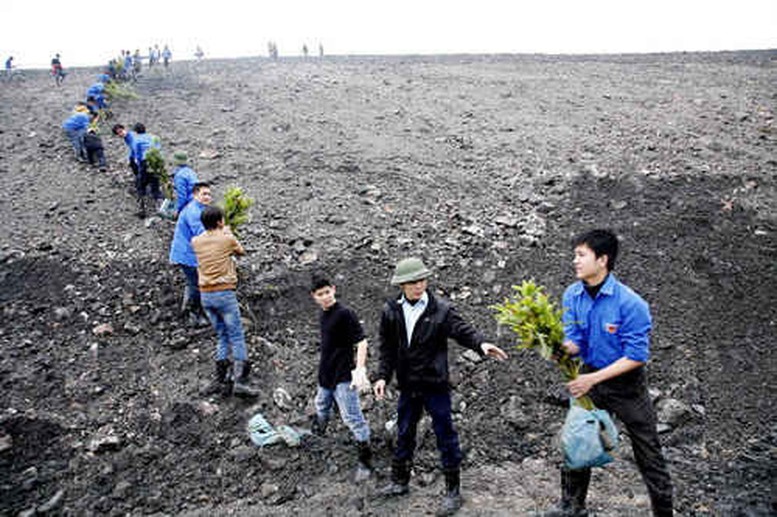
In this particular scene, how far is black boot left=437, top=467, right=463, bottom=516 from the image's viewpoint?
380 centimetres

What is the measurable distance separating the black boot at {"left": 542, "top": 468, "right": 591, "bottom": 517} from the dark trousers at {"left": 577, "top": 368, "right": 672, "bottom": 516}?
0.39 meters

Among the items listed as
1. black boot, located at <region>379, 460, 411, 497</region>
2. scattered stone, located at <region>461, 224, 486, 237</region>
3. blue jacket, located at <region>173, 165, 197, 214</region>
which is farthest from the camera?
scattered stone, located at <region>461, 224, 486, 237</region>

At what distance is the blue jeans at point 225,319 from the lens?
4844mm

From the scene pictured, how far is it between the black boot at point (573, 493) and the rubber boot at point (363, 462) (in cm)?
146

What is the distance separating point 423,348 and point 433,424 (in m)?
0.62

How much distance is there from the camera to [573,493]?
3.48 m

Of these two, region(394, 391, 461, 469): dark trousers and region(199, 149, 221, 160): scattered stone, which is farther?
region(199, 149, 221, 160): scattered stone

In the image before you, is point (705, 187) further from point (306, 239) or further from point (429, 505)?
point (429, 505)

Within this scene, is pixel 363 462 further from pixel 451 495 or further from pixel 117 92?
pixel 117 92

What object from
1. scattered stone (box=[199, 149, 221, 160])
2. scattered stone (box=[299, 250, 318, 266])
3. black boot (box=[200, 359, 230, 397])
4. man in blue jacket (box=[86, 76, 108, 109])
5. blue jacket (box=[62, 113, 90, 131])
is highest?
man in blue jacket (box=[86, 76, 108, 109])

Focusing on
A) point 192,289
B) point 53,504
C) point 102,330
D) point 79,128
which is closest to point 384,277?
point 192,289

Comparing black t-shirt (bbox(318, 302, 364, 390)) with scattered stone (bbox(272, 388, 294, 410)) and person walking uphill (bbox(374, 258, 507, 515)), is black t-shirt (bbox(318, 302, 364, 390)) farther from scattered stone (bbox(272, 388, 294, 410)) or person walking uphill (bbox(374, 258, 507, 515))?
scattered stone (bbox(272, 388, 294, 410))

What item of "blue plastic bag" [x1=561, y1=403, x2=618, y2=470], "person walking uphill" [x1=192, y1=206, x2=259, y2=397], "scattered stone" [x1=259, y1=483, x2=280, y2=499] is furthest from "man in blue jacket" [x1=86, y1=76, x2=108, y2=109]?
"blue plastic bag" [x1=561, y1=403, x2=618, y2=470]

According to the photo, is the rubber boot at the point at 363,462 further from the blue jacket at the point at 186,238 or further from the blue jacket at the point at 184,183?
the blue jacket at the point at 184,183
